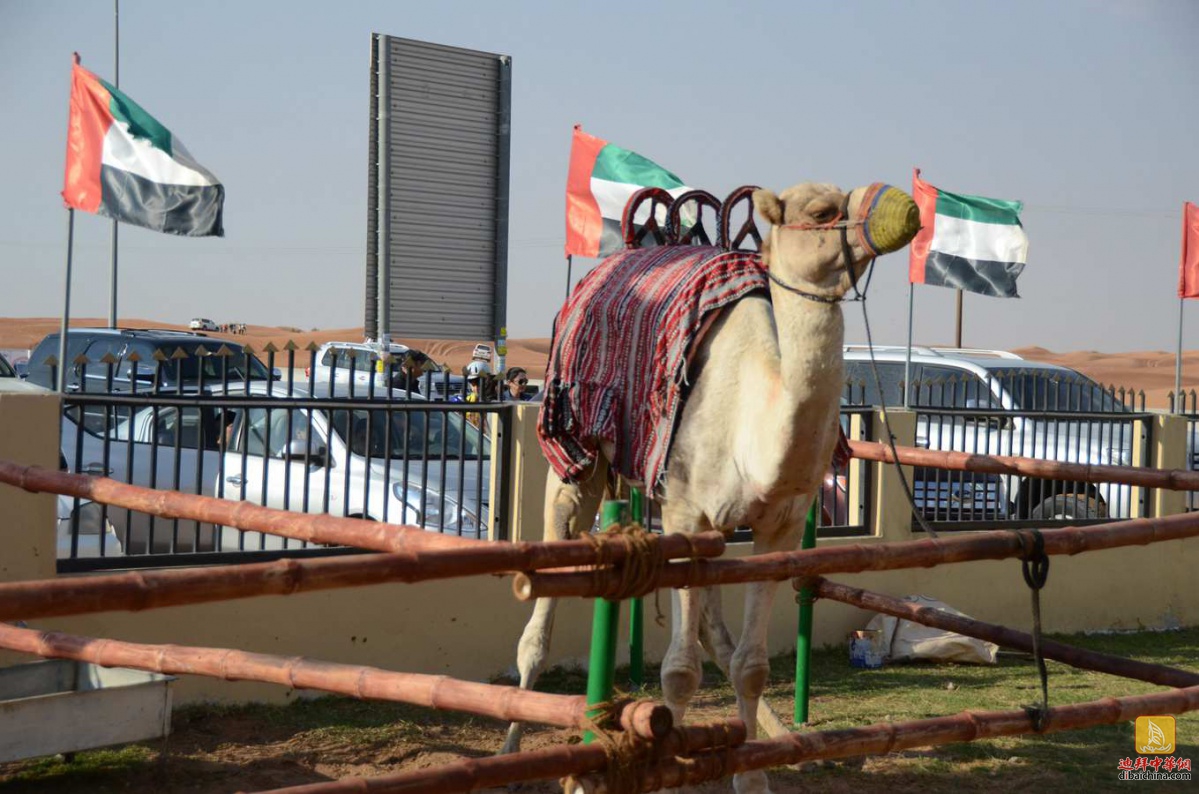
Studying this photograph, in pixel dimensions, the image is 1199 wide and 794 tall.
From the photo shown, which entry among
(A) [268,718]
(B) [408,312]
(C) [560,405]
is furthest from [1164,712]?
(B) [408,312]

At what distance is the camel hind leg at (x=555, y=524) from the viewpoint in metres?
5.82

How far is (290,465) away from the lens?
7.12 metres

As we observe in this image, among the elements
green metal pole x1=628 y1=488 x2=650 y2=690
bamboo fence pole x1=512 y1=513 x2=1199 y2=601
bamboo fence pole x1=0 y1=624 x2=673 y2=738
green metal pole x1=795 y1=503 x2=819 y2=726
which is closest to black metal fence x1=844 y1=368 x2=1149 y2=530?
green metal pole x1=628 y1=488 x2=650 y2=690

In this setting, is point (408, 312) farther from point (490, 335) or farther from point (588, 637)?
point (588, 637)

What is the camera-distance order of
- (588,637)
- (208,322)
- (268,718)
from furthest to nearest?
(208,322) < (588,637) < (268,718)

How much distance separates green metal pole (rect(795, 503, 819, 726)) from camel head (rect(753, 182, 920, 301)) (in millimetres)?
2077

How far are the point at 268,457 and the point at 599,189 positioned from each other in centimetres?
423

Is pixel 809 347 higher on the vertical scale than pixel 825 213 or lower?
lower

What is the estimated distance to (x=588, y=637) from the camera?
768 centimetres

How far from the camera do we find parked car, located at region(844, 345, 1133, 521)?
9.44 m

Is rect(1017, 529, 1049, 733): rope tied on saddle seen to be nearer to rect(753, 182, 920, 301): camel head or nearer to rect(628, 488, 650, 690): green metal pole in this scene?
rect(753, 182, 920, 301): camel head

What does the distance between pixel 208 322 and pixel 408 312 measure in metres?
52.7
